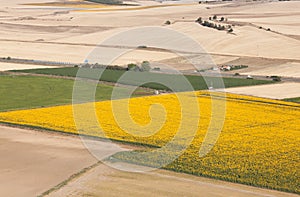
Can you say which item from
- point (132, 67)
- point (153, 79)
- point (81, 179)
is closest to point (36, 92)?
point (153, 79)

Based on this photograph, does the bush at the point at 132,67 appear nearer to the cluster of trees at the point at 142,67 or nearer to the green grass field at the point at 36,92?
the cluster of trees at the point at 142,67

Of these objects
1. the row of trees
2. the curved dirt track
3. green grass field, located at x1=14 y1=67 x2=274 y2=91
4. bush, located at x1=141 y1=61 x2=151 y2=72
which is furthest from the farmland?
the row of trees

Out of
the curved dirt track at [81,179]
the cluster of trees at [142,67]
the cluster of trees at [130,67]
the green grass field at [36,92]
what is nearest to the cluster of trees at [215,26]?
the cluster of trees at [130,67]

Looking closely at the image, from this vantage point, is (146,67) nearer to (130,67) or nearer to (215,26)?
(130,67)

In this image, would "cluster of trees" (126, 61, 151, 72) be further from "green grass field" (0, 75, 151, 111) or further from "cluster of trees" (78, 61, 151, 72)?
"green grass field" (0, 75, 151, 111)

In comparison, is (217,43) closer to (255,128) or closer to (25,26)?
(25,26)
